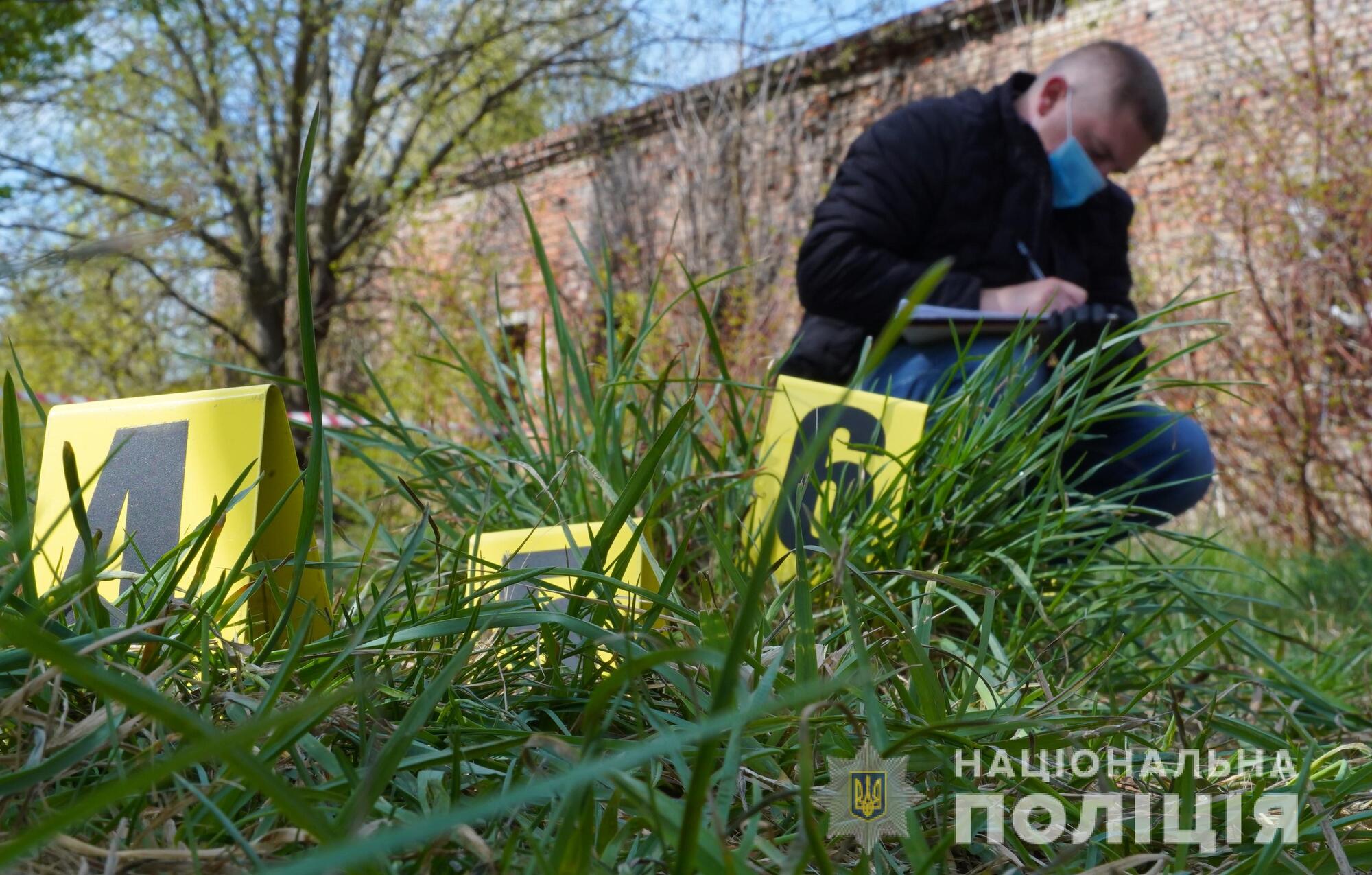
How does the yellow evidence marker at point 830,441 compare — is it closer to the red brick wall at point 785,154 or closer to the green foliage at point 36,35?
the red brick wall at point 785,154

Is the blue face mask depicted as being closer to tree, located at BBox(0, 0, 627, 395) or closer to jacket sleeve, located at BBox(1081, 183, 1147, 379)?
jacket sleeve, located at BBox(1081, 183, 1147, 379)

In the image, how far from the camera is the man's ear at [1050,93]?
89.7 inches

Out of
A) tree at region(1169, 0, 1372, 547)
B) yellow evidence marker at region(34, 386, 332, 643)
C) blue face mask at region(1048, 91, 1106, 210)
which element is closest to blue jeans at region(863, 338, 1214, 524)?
blue face mask at region(1048, 91, 1106, 210)

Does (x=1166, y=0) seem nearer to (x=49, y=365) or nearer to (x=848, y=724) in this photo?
(x=848, y=724)

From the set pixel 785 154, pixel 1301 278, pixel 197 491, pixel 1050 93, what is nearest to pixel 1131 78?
pixel 1050 93

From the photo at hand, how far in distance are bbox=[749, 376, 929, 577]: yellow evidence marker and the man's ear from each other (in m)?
1.29

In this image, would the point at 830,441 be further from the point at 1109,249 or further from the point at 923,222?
the point at 1109,249

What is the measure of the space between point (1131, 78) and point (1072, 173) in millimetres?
238

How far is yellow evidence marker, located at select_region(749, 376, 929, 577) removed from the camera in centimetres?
121

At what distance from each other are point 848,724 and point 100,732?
0.42m

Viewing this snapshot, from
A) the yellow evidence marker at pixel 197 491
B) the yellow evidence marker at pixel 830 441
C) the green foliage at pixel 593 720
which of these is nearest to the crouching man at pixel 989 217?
the yellow evidence marker at pixel 830 441

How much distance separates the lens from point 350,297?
7.47 meters

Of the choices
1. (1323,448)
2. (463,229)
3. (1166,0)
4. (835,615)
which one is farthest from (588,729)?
(463,229)

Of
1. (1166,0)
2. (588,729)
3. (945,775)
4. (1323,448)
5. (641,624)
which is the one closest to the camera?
(588,729)
